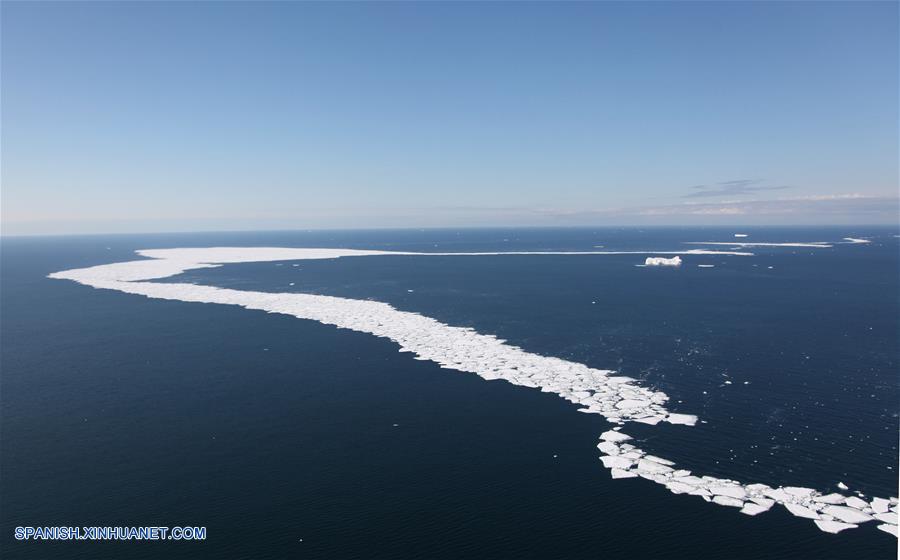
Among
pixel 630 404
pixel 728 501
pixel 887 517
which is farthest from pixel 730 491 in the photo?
pixel 630 404

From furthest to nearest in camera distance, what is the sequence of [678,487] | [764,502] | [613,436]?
1. [613,436]
2. [678,487]
3. [764,502]

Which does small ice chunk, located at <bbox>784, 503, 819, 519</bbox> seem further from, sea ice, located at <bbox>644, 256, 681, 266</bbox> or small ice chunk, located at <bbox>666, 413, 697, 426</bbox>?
sea ice, located at <bbox>644, 256, 681, 266</bbox>

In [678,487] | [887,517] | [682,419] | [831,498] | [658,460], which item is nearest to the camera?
[887,517]

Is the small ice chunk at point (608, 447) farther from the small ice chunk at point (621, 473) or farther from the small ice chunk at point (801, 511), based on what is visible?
the small ice chunk at point (801, 511)

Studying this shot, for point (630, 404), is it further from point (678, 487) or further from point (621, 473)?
point (678, 487)

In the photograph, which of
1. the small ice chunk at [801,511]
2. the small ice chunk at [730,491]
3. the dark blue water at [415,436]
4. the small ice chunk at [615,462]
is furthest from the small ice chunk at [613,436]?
the small ice chunk at [801,511]

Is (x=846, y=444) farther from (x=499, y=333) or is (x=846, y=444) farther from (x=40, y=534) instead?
(x=40, y=534)
